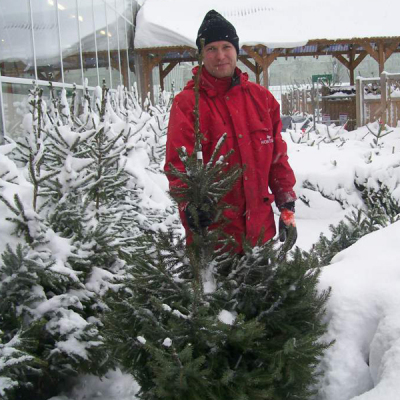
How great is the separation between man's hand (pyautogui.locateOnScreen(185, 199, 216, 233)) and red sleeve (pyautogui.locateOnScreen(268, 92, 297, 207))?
2.37 feet

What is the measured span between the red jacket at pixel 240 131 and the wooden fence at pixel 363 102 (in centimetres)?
1148

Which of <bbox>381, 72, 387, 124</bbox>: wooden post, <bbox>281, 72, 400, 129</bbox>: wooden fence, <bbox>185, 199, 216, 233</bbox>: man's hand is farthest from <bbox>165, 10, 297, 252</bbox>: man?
<bbox>381, 72, 387, 124</bbox>: wooden post

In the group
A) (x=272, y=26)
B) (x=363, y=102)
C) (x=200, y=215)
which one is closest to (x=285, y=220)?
(x=200, y=215)

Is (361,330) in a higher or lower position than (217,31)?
lower

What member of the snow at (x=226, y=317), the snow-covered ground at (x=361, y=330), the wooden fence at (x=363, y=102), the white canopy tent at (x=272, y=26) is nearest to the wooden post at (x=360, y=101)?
the wooden fence at (x=363, y=102)

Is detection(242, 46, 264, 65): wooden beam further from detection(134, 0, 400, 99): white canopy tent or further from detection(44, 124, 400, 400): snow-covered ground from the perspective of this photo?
detection(44, 124, 400, 400): snow-covered ground

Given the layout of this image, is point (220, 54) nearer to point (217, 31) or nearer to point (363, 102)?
point (217, 31)

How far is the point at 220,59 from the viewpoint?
237 centimetres

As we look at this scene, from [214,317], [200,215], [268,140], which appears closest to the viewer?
[214,317]

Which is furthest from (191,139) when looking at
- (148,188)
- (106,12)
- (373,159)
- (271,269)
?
(106,12)

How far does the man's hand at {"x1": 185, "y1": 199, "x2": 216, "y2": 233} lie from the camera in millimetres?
1829

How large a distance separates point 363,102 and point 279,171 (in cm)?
1377

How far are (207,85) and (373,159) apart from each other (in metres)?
6.01

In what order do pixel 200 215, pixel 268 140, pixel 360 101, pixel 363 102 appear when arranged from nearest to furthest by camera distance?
pixel 200 215 → pixel 268 140 → pixel 360 101 → pixel 363 102
